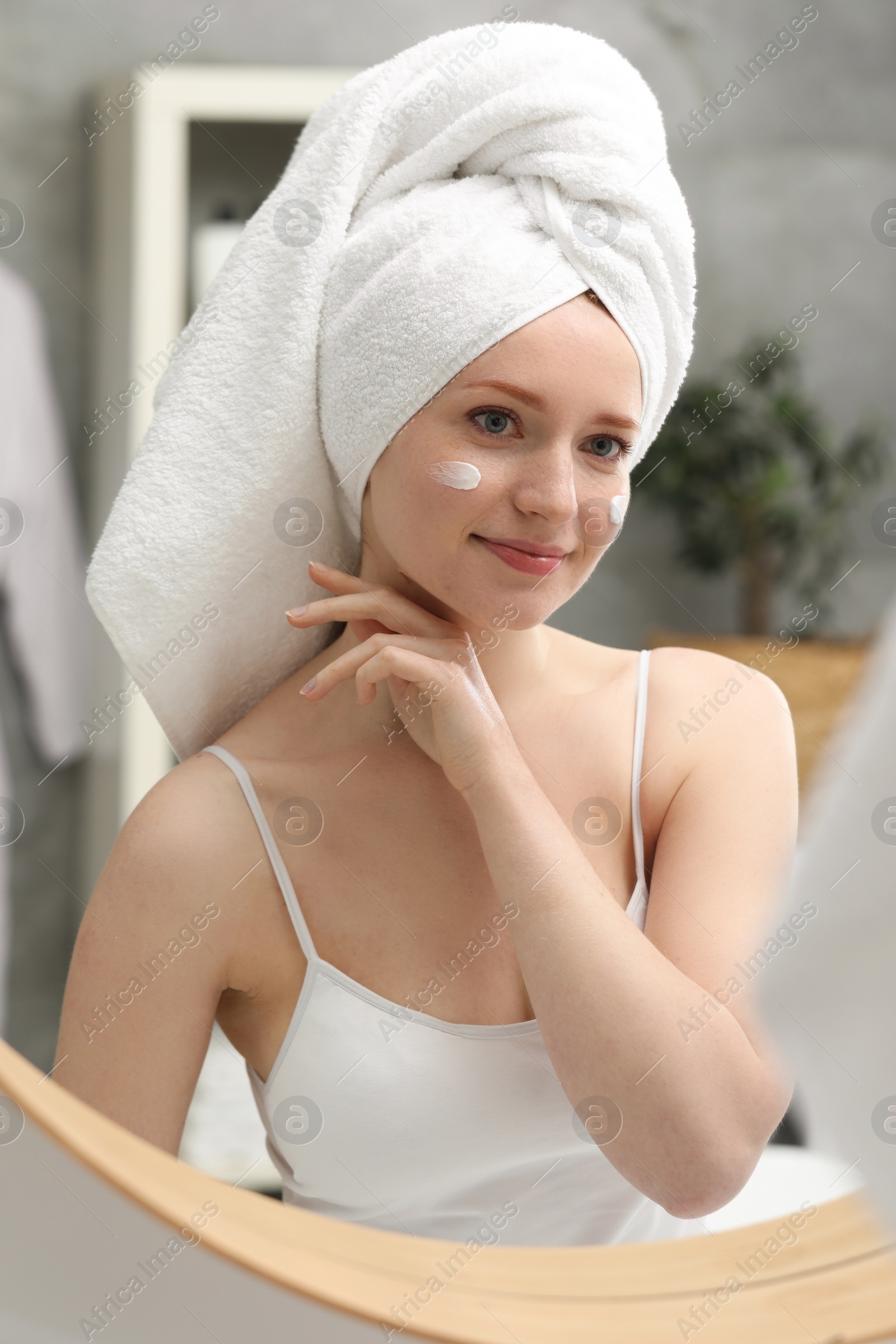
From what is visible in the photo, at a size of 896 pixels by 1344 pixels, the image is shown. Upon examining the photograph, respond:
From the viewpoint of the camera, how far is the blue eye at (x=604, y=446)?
0.49m

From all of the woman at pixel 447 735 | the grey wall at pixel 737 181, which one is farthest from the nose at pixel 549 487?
the grey wall at pixel 737 181

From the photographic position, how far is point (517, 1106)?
55 centimetres

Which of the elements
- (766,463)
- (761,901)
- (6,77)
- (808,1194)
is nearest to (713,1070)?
(761,901)

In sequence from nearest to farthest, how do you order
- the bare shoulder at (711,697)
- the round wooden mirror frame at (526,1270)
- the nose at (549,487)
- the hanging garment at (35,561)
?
1. the round wooden mirror frame at (526,1270)
2. the nose at (549,487)
3. the bare shoulder at (711,697)
4. the hanging garment at (35,561)

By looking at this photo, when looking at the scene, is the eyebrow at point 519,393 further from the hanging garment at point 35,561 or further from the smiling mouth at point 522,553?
the hanging garment at point 35,561

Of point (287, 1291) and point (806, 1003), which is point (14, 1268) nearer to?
point (287, 1291)

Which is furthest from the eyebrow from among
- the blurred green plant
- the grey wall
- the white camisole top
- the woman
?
the grey wall

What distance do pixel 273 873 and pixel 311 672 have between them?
0.11 m

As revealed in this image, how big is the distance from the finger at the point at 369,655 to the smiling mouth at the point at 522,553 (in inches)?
2.3

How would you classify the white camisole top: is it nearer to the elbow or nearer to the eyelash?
the elbow

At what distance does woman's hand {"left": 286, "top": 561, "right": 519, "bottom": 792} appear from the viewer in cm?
49

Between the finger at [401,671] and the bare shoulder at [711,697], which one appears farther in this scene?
the bare shoulder at [711,697]

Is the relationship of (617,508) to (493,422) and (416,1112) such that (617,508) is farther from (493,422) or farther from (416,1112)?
(416,1112)

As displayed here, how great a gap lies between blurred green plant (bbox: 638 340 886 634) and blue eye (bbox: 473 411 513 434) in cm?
121
